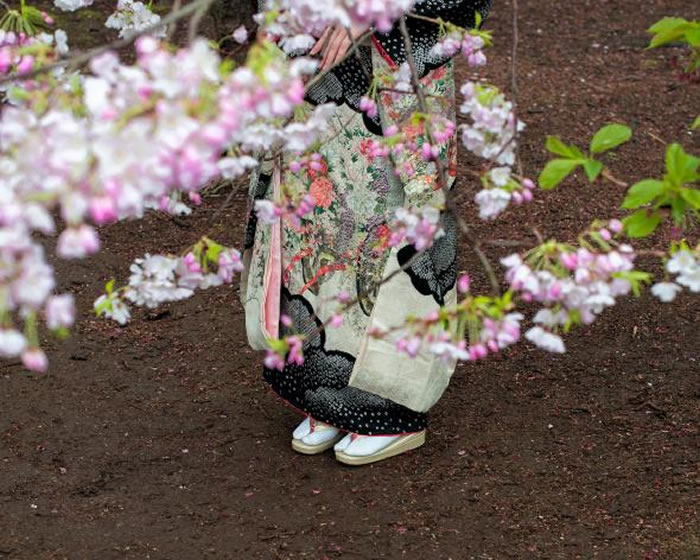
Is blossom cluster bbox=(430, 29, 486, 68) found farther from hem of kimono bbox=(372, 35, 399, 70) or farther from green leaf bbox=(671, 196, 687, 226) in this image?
green leaf bbox=(671, 196, 687, 226)

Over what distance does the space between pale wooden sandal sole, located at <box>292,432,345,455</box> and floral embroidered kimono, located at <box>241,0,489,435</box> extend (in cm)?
9

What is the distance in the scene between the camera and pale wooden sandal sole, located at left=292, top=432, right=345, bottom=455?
3492 millimetres

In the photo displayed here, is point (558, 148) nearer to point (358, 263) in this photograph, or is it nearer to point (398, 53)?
point (398, 53)

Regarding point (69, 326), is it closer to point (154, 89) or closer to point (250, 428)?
point (250, 428)

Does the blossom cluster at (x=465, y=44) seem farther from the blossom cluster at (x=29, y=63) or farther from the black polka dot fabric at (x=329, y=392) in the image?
the black polka dot fabric at (x=329, y=392)

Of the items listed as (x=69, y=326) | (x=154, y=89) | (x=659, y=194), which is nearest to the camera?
(x=154, y=89)

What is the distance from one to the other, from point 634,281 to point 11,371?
102 inches

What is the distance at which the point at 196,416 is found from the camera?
3721 millimetres

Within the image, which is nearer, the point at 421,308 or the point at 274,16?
the point at 274,16

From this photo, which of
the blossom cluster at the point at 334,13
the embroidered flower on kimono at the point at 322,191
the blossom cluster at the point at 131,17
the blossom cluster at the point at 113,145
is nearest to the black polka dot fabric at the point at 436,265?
the embroidered flower on kimono at the point at 322,191

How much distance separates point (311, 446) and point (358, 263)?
24.5 inches

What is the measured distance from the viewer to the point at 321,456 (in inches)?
138

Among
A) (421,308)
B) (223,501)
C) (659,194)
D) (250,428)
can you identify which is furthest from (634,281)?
(250,428)

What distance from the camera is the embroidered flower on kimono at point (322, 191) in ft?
10.3
